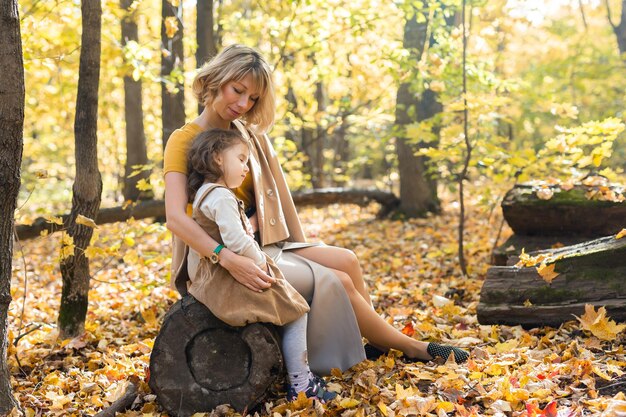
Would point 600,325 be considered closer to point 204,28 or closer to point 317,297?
point 317,297

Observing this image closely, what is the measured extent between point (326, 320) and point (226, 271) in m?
0.59

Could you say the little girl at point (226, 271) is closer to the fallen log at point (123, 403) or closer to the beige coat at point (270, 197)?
the beige coat at point (270, 197)

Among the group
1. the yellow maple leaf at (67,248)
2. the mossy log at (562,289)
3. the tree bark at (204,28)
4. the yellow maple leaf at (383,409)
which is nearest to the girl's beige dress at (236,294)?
the yellow maple leaf at (383,409)

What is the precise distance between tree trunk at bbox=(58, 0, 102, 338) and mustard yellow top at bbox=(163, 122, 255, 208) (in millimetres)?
937

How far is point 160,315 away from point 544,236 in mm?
3283

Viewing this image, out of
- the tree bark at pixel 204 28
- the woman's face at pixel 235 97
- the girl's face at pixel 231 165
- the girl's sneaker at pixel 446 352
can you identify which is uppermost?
the tree bark at pixel 204 28

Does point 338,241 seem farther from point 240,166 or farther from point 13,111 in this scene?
point 13,111

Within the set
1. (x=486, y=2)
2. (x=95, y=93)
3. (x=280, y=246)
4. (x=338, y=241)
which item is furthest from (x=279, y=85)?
(x=280, y=246)

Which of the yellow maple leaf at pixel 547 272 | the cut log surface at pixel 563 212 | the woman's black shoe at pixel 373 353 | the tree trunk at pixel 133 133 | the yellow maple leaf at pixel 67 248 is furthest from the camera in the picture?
the tree trunk at pixel 133 133

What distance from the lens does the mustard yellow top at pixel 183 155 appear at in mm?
3061

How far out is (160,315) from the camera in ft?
15.5

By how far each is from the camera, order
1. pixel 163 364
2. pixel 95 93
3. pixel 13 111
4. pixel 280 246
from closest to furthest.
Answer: pixel 13 111 < pixel 163 364 < pixel 280 246 < pixel 95 93

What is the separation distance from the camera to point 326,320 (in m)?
3.02

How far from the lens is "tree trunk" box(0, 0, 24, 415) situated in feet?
8.58
